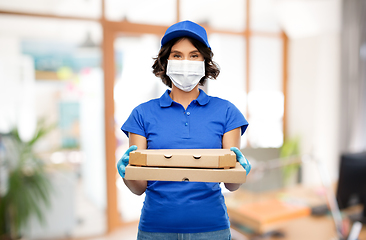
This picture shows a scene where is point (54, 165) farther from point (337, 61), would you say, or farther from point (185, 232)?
point (337, 61)

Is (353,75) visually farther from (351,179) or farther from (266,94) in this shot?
(351,179)

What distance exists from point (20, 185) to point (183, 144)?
2.19 metres

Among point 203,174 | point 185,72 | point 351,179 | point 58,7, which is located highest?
point 58,7

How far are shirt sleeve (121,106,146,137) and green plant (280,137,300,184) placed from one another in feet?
11.4

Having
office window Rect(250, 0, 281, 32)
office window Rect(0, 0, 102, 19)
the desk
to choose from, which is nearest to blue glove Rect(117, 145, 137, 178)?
the desk

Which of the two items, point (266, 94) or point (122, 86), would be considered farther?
point (266, 94)

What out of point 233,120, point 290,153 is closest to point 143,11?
point 290,153

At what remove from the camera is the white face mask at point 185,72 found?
1.08m

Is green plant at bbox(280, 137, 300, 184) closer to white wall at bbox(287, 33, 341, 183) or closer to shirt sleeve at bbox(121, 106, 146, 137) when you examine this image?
white wall at bbox(287, 33, 341, 183)

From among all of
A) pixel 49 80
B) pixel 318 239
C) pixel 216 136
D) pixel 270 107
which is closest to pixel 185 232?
pixel 216 136

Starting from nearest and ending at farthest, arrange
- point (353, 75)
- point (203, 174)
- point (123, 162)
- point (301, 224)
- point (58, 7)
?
point (203, 174)
point (123, 162)
point (301, 224)
point (58, 7)
point (353, 75)

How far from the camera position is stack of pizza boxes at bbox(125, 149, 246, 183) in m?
0.87

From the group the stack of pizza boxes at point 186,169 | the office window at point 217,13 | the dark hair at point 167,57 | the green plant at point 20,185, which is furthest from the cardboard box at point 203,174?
the office window at point 217,13

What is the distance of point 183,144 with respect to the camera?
103cm
